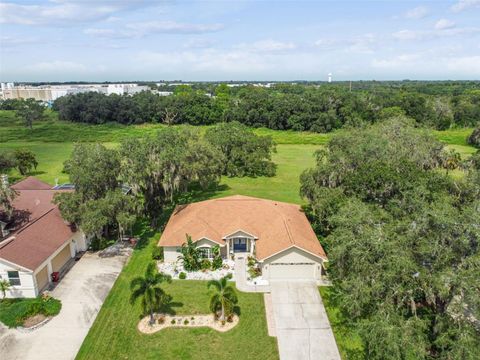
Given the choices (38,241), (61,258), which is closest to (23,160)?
(61,258)

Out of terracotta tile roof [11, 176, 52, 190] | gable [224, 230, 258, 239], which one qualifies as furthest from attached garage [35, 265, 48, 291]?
terracotta tile roof [11, 176, 52, 190]

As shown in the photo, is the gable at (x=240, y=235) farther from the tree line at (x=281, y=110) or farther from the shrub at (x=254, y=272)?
the tree line at (x=281, y=110)

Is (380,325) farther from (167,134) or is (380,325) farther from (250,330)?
(167,134)

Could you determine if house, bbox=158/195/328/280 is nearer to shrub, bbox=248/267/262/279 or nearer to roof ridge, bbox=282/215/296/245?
roof ridge, bbox=282/215/296/245

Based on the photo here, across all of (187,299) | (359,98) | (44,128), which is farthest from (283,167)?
(44,128)

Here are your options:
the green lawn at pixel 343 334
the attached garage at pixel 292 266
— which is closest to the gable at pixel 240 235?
the attached garage at pixel 292 266

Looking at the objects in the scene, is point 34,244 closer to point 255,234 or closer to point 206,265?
point 206,265
